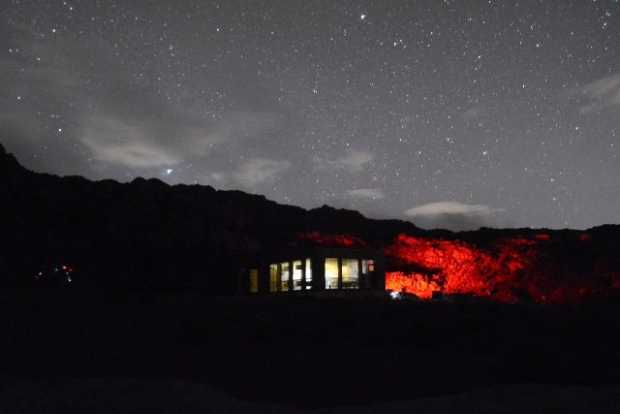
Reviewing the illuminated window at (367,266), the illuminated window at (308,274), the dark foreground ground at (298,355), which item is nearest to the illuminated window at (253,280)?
the illuminated window at (308,274)

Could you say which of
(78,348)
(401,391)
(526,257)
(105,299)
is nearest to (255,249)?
(105,299)

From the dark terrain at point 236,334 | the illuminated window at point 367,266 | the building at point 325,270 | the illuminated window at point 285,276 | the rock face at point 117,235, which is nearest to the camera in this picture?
the dark terrain at point 236,334

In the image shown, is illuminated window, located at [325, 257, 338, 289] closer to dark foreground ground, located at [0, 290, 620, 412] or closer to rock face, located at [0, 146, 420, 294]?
dark foreground ground, located at [0, 290, 620, 412]

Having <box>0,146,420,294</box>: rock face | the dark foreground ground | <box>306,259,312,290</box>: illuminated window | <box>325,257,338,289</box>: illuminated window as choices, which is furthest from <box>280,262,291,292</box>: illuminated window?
the dark foreground ground

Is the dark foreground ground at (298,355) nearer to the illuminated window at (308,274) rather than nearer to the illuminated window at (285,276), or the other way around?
the illuminated window at (308,274)

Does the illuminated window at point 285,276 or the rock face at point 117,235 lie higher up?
the rock face at point 117,235

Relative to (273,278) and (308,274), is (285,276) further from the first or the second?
(308,274)

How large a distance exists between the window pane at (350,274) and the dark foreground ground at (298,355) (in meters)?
5.73

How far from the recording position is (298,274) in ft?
72.5

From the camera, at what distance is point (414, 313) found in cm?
1482

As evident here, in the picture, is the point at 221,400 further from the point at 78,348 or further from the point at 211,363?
the point at 78,348

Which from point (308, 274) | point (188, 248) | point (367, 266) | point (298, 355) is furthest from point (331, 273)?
point (298, 355)

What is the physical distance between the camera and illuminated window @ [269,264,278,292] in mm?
23906

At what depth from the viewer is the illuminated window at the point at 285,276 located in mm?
22969
